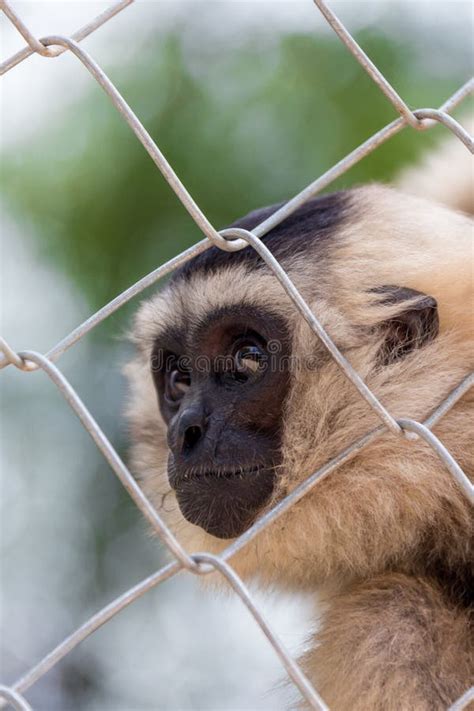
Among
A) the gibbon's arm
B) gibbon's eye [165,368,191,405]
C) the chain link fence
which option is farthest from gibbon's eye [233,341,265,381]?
the chain link fence

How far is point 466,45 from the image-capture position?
638 centimetres

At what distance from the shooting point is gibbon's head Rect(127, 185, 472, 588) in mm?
2438

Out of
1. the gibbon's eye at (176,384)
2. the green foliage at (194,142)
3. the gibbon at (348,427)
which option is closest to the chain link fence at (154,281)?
the gibbon at (348,427)

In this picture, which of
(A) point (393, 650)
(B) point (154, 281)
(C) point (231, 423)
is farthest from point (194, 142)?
(B) point (154, 281)

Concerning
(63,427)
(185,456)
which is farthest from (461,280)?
(63,427)

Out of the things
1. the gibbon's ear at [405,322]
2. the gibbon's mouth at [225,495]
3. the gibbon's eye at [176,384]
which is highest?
the gibbon's eye at [176,384]

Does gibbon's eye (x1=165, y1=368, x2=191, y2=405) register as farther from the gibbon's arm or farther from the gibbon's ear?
the gibbon's arm

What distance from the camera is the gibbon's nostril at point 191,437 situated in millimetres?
2523

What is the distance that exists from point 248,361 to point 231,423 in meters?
0.19

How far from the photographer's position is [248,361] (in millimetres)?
2557

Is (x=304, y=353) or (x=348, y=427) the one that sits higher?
(x=304, y=353)

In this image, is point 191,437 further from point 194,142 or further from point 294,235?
point 194,142

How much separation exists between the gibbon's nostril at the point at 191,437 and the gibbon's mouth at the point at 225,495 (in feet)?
0.22

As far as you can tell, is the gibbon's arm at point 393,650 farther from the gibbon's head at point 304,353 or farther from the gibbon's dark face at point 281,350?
the gibbon's dark face at point 281,350
